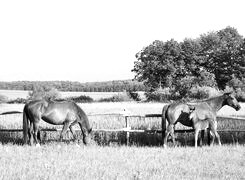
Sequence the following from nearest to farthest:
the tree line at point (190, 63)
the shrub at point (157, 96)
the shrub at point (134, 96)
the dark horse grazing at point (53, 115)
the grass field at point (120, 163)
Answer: the grass field at point (120, 163) < the dark horse grazing at point (53, 115) < the shrub at point (157, 96) < the shrub at point (134, 96) < the tree line at point (190, 63)

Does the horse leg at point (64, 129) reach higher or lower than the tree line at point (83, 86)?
A: lower

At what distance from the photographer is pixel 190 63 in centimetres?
6075

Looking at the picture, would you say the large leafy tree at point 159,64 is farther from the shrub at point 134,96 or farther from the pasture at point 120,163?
the pasture at point 120,163

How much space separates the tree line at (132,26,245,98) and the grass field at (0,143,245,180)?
46254 mm

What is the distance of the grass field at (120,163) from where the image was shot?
7.54m

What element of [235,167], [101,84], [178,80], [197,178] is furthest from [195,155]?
[101,84]

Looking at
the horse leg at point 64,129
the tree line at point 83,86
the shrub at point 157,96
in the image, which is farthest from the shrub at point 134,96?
the horse leg at point 64,129

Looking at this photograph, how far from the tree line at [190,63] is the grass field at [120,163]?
4625cm

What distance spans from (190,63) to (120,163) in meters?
53.1

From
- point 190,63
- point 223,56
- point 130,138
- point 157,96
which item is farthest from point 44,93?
point 130,138

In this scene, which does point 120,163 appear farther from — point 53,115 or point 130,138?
point 130,138

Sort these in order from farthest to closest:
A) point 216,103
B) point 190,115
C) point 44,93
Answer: point 44,93
point 216,103
point 190,115

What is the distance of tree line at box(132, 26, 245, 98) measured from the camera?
58.4 metres

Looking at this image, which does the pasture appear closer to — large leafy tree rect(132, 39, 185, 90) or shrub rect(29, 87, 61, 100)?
shrub rect(29, 87, 61, 100)
